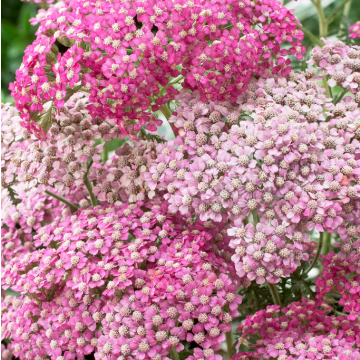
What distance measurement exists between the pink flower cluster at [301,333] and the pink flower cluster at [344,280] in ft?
0.07

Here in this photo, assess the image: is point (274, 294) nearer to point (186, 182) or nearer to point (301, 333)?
point (301, 333)

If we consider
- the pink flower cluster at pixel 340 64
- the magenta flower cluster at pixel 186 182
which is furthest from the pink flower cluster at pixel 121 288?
the pink flower cluster at pixel 340 64

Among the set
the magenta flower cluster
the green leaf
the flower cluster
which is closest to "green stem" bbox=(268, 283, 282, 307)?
the magenta flower cluster

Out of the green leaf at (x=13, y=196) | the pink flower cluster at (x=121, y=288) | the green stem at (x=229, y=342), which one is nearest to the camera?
the pink flower cluster at (x=121, y=288)

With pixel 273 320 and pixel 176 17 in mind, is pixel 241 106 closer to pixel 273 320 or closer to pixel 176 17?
pixel 176 17

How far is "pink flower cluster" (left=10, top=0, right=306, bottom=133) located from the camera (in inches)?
28.2

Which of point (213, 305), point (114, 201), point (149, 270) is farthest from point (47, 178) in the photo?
point (213, 305)

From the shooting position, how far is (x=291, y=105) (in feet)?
2.56

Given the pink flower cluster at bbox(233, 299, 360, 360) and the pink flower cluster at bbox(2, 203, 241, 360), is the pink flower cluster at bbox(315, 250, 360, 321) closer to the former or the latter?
the pink flower cluster at bbox(233, 299, 360, 360)

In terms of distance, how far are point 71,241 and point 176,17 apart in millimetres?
377

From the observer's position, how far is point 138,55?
71cm

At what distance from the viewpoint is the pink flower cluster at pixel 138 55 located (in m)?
0.72

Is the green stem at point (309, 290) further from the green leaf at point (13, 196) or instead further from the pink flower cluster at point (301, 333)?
the green leaf at point (13, 196)

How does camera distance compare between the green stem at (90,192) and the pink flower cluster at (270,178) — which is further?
the green stem at (90,192)
